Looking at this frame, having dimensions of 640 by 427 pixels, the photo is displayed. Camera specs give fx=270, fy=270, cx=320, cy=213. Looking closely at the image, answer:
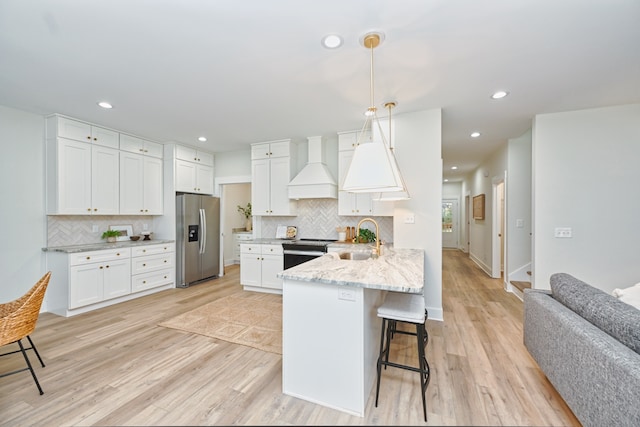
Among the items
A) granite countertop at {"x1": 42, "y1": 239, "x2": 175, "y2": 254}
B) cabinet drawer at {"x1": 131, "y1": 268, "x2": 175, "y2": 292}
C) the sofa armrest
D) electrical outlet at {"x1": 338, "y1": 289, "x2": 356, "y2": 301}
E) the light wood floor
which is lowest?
the light wood floor

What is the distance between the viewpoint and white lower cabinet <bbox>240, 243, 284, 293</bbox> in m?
4.13

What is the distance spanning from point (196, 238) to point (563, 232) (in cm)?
530

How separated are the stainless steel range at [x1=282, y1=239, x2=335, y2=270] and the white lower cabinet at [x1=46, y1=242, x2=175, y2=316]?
2095 millimetres

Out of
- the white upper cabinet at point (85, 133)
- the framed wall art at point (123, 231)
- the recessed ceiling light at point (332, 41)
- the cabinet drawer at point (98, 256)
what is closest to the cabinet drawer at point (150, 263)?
the cabinet drawer at point (98, 256)

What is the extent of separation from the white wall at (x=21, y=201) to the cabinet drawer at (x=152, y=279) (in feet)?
3.36

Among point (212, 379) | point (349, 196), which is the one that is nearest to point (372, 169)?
point (212, 379)

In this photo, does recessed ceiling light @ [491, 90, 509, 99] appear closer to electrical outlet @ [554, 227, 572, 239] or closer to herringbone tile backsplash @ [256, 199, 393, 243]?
electrical outlet @ [554, 227, 572, 239]

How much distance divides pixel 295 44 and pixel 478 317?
135 inches

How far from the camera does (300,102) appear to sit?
2.94 metres

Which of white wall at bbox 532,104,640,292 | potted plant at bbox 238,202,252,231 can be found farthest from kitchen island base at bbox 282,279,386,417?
potted plant at bbox 238,202,252,231

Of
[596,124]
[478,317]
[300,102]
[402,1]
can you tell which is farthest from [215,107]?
[596,124]

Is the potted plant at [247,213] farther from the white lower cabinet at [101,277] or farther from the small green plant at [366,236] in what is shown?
the small green plant at [366,236]

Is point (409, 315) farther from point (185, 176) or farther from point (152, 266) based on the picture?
point (185, 176)

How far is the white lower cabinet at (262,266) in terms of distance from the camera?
4.13m
